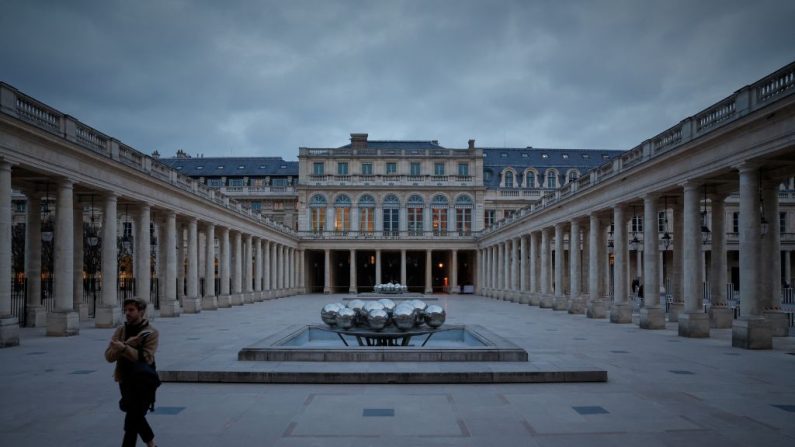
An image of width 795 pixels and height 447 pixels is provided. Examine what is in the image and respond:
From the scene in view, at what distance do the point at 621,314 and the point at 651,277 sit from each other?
3207mm

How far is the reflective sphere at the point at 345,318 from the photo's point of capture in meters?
16.8

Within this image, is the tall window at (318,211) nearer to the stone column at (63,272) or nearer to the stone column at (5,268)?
the stone column at (63,272)

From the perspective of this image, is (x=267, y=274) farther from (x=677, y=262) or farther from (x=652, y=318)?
(x=652, y=318)

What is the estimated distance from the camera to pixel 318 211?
73812 mm

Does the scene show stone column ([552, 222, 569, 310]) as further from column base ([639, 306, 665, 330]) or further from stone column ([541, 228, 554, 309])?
column base ([639, 306, 665, 330])

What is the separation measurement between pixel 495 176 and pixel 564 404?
236 ft

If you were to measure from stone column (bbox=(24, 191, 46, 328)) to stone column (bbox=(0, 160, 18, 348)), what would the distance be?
655 cm

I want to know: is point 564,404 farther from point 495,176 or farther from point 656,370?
point 495,176

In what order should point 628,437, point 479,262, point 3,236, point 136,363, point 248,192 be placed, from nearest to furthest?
point 136,363
point 628,437
point 3,236
point 479,262
point 248,192

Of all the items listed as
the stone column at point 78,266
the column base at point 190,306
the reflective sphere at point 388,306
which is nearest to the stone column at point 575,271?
the reflective sphere at point 388,306

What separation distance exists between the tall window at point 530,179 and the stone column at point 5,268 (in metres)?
68.2

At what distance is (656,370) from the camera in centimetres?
1433

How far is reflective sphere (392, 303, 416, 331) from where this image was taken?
16.3 metres

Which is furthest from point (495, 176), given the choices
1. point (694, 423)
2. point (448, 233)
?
point (694, 423)
